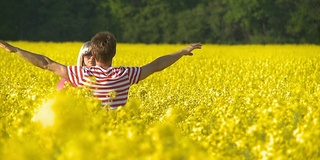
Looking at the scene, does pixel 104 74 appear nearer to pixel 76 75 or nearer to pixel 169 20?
pixel 76 75

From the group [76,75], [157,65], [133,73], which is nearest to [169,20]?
[157,65]

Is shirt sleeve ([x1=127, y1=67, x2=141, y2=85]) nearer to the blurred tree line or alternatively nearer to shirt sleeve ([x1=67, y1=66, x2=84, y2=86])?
shirt sleeve ([x1=67, y1=66, x2=84, y2=86])

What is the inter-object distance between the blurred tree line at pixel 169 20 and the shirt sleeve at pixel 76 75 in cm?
5012

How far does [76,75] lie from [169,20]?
56.3 meters

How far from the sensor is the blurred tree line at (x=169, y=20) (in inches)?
2269

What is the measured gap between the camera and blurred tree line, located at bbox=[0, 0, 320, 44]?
189 ft

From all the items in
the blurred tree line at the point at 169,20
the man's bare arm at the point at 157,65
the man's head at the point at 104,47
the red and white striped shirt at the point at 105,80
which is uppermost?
the man's head at the point at 104,47

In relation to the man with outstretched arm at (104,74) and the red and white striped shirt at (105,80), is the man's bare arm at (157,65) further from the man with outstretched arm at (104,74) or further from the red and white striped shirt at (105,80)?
the red and white striped shirt at (105,80)

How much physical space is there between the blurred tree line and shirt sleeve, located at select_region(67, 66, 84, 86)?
50.1 metres

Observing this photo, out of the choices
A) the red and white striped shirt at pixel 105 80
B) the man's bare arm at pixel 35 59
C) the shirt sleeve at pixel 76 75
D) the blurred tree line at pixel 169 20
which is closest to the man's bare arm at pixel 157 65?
the red and white striped shirt at pixel 105 80

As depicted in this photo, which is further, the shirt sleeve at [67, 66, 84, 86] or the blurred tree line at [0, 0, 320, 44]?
the blurred tree line at [0, 0, 320, 44]

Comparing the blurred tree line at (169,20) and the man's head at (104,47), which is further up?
the man's head at (104,47)

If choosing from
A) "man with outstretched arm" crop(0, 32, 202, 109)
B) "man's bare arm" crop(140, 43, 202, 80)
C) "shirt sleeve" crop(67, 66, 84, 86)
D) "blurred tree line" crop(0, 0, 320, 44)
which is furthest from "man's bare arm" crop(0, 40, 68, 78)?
"blurred tree line" crop(0, 0, 320, 44)

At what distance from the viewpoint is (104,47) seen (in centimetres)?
616
